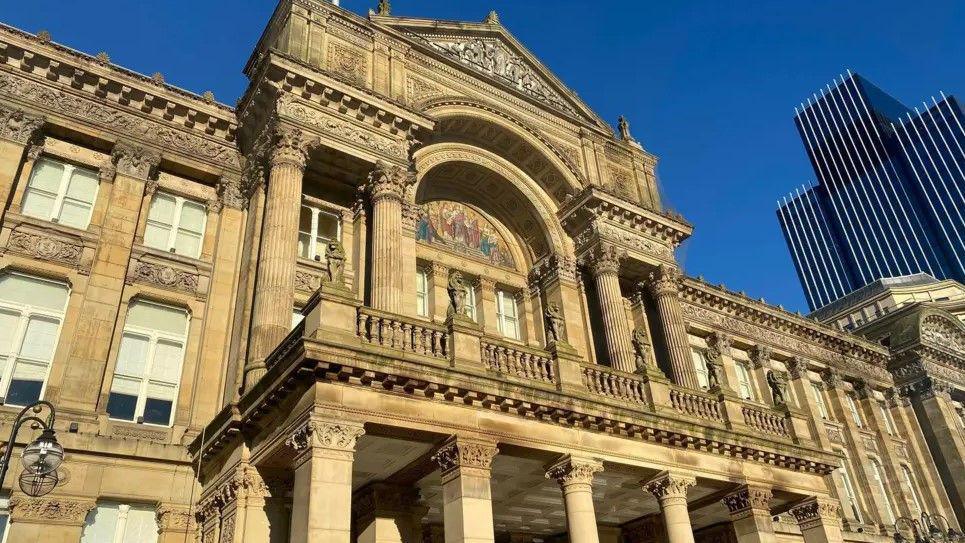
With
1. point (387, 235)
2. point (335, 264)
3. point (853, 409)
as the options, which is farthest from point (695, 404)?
point (853, 409)

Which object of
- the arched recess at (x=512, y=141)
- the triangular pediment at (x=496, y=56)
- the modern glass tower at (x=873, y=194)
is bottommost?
the arched recess at (x=512, y=141)

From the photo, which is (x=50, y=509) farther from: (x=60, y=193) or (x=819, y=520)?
(x=819, y=520)

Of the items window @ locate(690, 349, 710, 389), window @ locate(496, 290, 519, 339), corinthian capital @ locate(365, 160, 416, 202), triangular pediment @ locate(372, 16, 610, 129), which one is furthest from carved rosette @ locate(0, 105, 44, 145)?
window @ locate(690, 349, 710, 389)

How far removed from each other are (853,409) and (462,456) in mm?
29312

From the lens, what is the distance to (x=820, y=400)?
112 feet

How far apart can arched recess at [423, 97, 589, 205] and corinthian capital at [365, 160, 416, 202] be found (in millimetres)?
4136

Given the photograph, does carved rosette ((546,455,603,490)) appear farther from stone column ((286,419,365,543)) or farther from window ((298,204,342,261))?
window ((298,204,342,261))

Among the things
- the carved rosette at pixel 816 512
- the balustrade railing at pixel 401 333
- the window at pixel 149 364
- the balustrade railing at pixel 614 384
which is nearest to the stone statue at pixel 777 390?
the carved rosette at pixel 816 512

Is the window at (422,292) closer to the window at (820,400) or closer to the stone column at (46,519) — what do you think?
the stone column at (46,519)

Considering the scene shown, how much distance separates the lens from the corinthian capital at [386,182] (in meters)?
19.0

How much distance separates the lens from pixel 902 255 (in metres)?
135

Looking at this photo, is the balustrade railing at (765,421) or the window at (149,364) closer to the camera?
the window at (149,364)

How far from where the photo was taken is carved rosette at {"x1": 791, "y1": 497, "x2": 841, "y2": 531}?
19.0m

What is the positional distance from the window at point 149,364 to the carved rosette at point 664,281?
15612 millimetres
